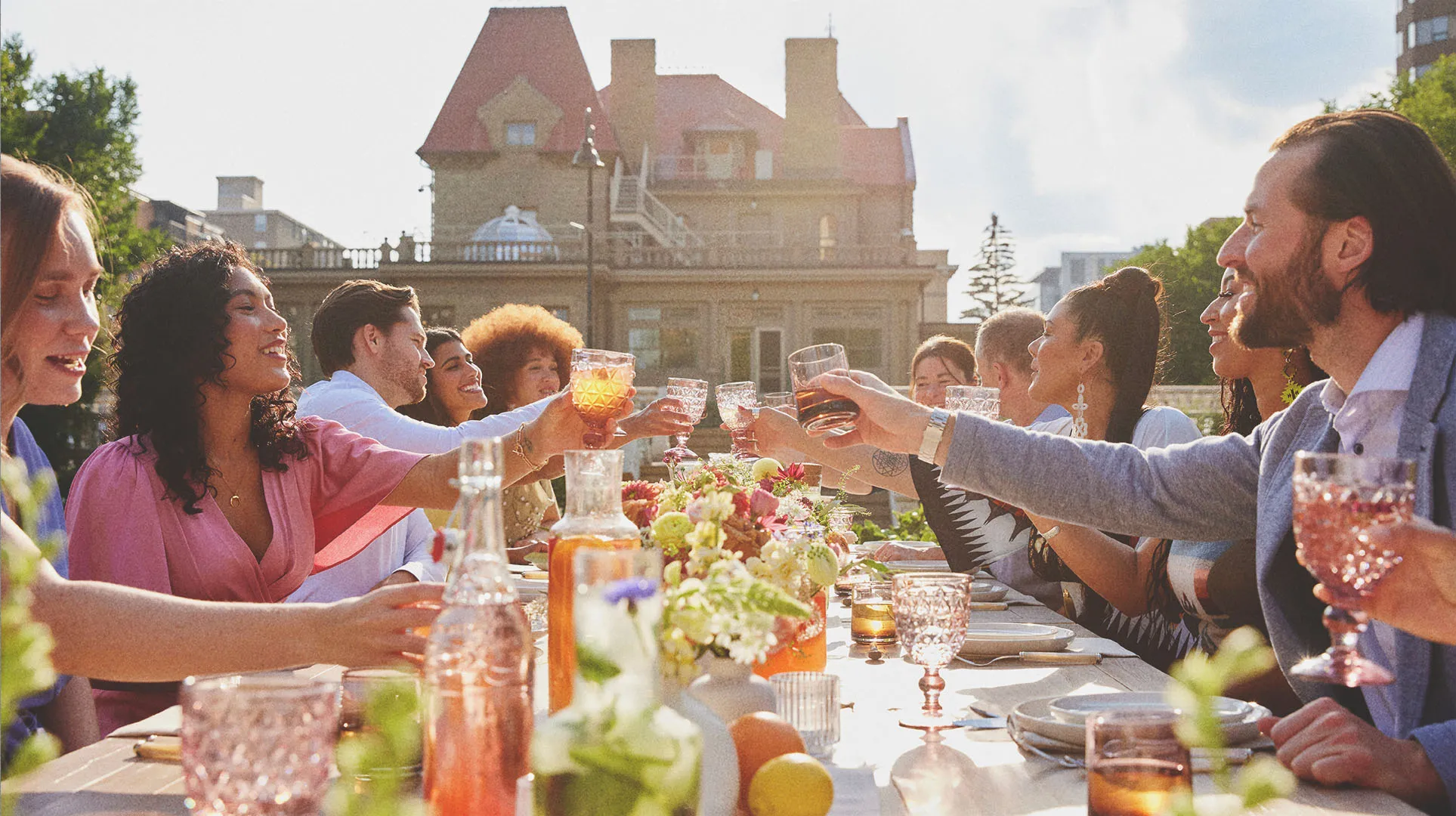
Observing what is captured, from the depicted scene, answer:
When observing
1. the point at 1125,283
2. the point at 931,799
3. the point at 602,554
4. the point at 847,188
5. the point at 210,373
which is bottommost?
the point at 931,799

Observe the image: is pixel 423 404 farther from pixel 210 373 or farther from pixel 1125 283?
pixel 1125 283

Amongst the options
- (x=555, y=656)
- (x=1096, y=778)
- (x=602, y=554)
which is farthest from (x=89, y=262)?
(x=1096, y=778)

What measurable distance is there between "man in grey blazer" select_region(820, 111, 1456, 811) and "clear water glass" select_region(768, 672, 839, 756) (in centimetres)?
67

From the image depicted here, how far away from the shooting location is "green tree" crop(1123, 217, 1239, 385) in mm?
36438

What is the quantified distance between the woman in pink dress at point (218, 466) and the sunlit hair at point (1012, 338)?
3.37 m

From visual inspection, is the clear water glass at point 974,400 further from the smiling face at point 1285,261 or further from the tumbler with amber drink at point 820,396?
the smiling face at point 1285,261

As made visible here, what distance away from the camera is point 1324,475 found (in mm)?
1396

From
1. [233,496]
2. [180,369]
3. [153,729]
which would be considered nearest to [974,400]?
[233,496]

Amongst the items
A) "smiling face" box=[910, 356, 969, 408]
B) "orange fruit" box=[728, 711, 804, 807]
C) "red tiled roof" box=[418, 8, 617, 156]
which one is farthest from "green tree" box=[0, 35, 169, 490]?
"orange fruit" box=[728, 711, 804, 807]

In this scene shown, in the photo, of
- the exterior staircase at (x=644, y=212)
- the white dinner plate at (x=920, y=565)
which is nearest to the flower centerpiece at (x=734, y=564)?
the white dinner plate at (x=920, y=565)

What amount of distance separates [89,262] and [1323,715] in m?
2.28

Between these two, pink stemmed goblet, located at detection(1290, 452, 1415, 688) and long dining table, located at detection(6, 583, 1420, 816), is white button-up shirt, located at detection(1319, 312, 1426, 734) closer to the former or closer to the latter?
long dining table, located at detection(6, 583, 1420, 816)

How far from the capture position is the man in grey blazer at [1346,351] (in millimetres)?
2080

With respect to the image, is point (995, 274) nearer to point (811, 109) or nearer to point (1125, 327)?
point (811, 109)
